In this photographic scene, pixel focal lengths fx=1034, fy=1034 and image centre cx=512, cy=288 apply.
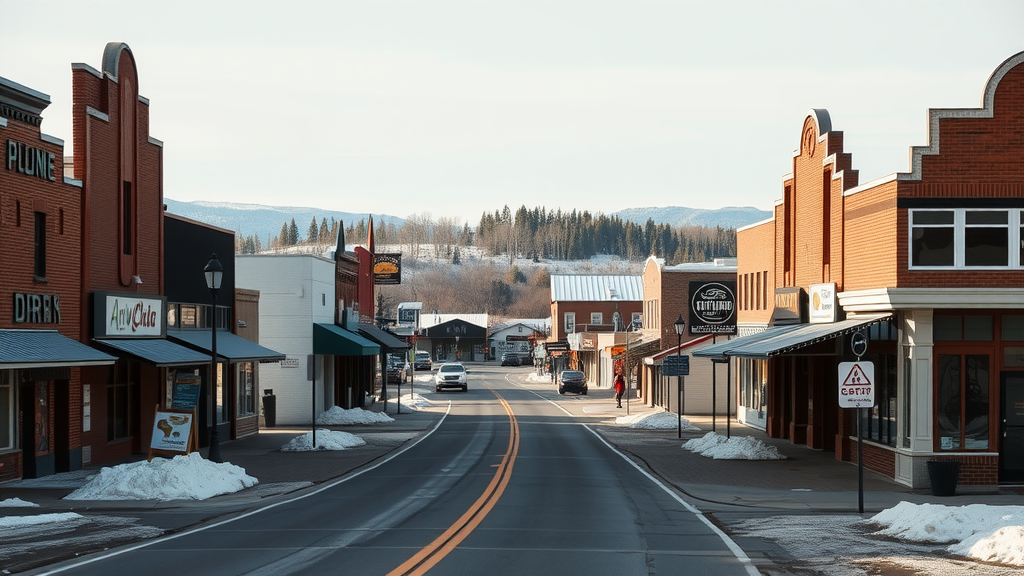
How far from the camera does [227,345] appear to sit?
107ft

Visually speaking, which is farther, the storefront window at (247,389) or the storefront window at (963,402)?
the storefront window at (247,389)

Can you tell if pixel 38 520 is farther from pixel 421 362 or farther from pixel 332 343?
pixel 421 362

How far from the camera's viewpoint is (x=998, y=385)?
22156 mm

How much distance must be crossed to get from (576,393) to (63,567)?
189ft

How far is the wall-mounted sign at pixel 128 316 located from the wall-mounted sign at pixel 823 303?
17983mm

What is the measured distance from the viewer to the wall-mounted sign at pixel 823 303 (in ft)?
86.4

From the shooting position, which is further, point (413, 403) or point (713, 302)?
point (413, 403)

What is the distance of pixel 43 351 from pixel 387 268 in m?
41.2

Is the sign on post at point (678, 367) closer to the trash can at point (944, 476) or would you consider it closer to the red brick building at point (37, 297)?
the trash can at point (944, 476)

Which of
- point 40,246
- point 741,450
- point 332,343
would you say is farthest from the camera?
point 332,343

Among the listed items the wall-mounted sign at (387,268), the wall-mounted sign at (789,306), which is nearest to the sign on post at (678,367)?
the wall-mounted sign at (789,306)

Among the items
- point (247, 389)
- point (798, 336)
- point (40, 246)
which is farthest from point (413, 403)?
point (40, 246)

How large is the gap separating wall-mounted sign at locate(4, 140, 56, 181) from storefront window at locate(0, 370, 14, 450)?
4449mm

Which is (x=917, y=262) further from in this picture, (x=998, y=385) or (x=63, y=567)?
(x=63, y=567)
